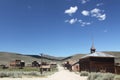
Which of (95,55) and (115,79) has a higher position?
(95,55)

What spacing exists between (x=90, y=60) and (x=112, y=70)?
639cm

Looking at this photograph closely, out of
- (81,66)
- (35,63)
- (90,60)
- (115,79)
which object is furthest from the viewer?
(35,63)

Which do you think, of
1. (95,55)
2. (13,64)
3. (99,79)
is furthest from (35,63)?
(99,79)

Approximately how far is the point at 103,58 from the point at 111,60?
7.19 feet

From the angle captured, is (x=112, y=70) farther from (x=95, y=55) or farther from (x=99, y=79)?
(x=99, y=79)

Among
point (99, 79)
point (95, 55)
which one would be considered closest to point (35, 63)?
point (95, 55)

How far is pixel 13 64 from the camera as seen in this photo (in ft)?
431

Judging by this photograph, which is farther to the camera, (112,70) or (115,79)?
(112,70)

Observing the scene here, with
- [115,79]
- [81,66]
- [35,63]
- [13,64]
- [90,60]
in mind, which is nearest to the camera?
[115,79]

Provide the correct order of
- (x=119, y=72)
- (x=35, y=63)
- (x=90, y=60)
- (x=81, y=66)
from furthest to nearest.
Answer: (x=35, y=63), (x=81, y=66), (x=90, y=60), (x=119, y=72)

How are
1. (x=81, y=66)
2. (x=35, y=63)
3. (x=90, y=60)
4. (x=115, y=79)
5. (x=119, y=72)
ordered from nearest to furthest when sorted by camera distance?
(x=115, y=79)
(x=119, y=72)
(x=90, y=60)
(x=81, y=66)
(x=35, y=63)

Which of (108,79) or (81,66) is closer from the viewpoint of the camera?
(108,79)

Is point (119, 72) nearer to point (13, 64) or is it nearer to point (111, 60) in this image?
point (111, 60)

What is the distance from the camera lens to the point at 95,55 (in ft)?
198
